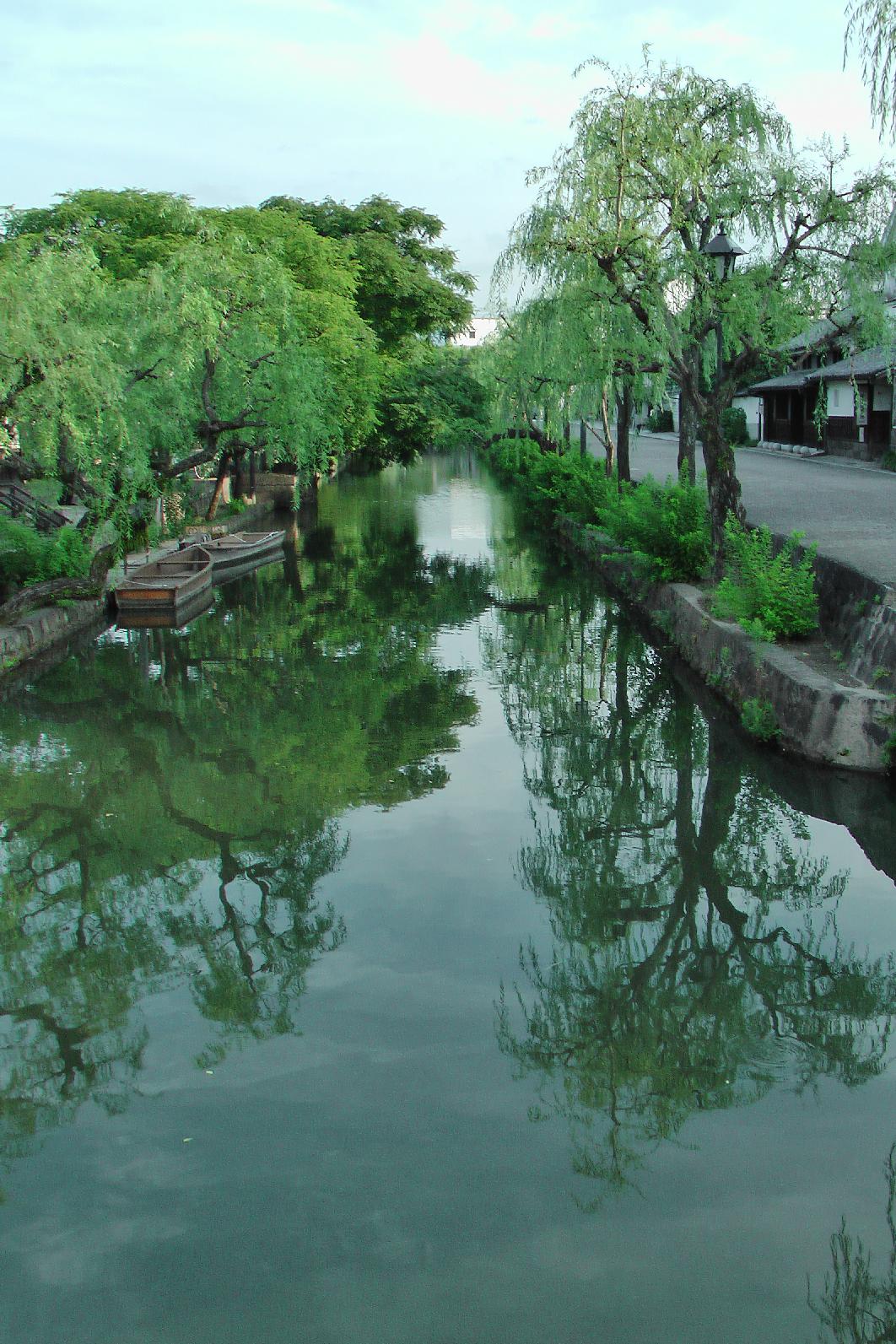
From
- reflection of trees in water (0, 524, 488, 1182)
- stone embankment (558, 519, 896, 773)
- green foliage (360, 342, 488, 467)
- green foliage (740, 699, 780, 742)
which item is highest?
green foliage (360, 342, 488, 467)

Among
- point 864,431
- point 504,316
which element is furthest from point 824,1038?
point 864,431

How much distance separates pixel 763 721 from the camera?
444 inches

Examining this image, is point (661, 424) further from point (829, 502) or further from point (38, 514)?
point (38, 514)

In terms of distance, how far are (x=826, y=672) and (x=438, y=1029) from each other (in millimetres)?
6348

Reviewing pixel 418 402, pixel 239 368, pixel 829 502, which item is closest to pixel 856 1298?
pixel 829 502

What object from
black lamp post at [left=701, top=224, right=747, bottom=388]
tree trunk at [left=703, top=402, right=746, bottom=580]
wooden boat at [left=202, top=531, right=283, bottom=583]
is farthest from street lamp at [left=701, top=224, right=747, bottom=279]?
wooden boat at [left=202, top=531, right=283, bottom=583]

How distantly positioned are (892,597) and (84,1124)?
8352 millimetres

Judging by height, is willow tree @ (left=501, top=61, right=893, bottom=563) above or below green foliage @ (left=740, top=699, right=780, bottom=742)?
above

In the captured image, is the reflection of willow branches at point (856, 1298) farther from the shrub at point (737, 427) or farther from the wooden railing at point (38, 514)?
the shrub at point (737, 427)

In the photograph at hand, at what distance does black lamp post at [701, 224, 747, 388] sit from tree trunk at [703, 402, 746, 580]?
0.52m

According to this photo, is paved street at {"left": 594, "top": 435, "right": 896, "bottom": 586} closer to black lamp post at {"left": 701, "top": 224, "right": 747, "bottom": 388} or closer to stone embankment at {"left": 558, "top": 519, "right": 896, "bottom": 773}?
stone embankment at {"left": 558, "top": 519, "right": 896, "bottom": 773}

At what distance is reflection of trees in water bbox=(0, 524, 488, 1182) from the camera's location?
6797 millimetres

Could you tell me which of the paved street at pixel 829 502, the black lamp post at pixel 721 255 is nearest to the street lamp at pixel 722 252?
the black lamp post at pixel 721 255

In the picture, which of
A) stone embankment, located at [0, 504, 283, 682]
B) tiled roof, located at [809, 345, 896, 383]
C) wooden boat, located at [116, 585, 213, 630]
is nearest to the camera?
stone embankment, located at [0, 504, 283, 682]
